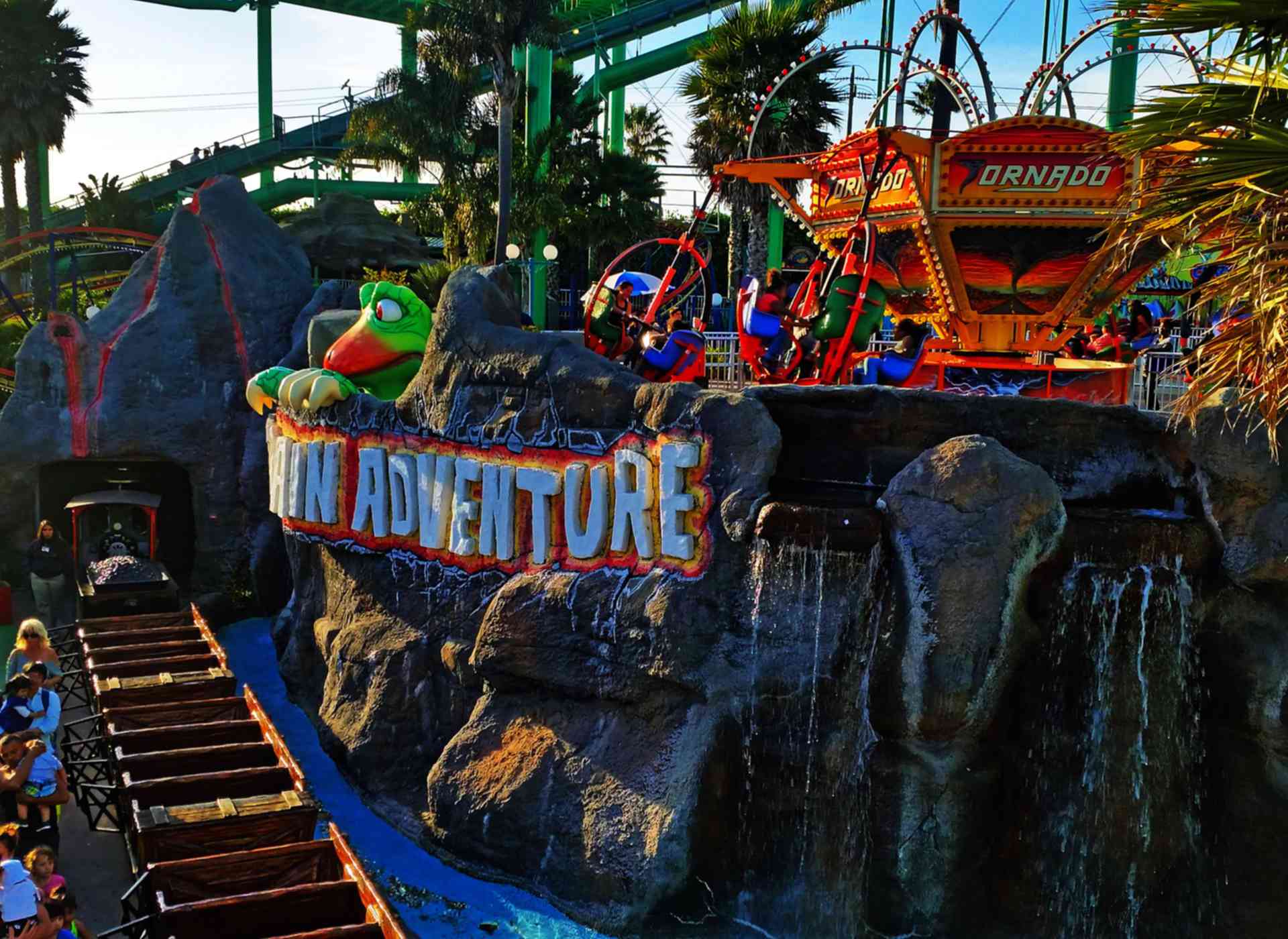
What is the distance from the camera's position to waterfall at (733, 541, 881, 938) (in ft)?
28.6

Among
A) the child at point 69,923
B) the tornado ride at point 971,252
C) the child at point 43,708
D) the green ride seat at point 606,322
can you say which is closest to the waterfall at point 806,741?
the tornado ride at point 971,252

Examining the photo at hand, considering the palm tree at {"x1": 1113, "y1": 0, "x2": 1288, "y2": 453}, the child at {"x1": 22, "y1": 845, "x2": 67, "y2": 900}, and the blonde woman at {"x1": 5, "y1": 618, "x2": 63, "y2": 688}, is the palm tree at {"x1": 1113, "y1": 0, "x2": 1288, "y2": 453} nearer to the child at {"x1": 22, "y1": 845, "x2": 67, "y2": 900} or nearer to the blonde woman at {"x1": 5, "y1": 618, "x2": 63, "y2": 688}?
the child at {"x1": 22, "y1": 845, "x2": 67, "y2": 900}

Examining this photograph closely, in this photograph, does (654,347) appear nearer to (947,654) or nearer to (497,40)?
(947,654)

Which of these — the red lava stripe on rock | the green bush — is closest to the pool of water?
the red lava stripe on rock

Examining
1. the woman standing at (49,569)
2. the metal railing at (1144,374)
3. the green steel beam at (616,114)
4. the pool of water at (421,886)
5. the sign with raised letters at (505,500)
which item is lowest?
the pool of water at (421,886)

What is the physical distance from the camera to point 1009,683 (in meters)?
8.30

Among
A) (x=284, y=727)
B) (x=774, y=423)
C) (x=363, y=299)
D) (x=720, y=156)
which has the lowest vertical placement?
(x=284, y=727)

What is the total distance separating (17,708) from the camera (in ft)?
30.8

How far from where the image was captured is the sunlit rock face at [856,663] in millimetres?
8141

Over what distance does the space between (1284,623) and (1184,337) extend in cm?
1430

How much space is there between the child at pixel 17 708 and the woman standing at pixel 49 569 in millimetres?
7775

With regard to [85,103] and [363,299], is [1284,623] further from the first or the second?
[85,103]

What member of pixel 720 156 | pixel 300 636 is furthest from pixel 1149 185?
pixel 720 156

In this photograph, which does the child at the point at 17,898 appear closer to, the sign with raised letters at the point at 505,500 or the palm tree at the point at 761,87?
the sign with raised letters at the point at 505,500
